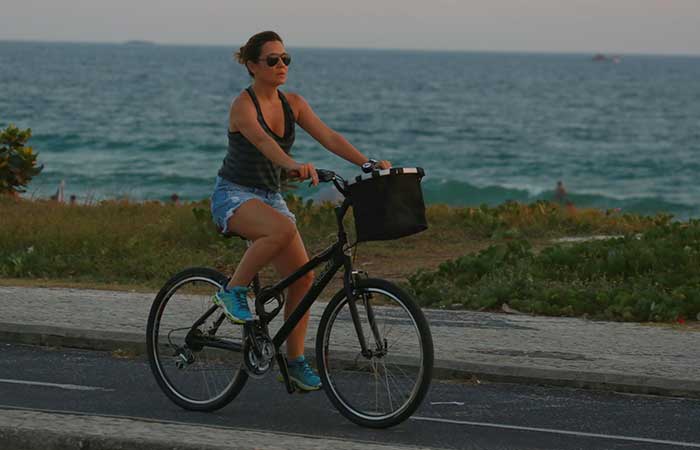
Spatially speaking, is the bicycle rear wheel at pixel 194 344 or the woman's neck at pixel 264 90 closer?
the woman's neck at pixel 264 90

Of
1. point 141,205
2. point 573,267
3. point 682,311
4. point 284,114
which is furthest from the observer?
point 141,205

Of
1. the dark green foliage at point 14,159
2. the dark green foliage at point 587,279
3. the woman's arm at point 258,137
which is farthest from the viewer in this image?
the dark green foliage at point 14,159

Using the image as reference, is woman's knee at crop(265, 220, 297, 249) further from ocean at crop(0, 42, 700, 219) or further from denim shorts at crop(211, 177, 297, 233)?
ocean at crop(0, 42, 700, 219)

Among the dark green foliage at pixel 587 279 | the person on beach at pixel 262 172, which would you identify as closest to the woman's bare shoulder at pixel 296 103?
the person on beach at pixel 262 172

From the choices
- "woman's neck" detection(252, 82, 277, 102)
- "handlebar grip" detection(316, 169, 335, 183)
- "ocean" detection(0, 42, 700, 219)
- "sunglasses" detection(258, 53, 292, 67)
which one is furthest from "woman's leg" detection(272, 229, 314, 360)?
"ocean" detection(0, 42, 700, 219)

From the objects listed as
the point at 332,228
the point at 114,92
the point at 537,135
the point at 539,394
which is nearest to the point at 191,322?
the point at 539,394

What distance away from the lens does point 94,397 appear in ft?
25.2

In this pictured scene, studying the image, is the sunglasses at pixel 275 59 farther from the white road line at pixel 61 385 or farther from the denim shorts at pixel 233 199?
the white road line at pixel 61 385

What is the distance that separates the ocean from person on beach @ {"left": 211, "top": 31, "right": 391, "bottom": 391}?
13956mm

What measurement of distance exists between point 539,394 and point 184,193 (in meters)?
38.3

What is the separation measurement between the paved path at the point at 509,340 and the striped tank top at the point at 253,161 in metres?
2.15

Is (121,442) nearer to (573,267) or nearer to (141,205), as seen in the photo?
(573,267)

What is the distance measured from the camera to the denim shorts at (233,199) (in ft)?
22.5

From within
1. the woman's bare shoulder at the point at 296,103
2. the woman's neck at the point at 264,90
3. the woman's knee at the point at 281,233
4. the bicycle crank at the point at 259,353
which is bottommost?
the bicycle crank at the point at 259,353
